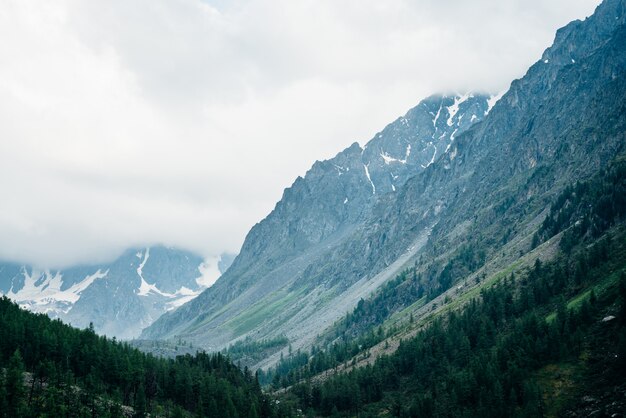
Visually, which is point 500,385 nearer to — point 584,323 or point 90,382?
point 584,323

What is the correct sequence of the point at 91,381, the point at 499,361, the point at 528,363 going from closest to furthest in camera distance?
1. the point at 91,381
2. the point at 528,363
3. the point at 499,361

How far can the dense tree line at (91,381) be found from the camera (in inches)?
4491

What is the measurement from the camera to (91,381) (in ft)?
429

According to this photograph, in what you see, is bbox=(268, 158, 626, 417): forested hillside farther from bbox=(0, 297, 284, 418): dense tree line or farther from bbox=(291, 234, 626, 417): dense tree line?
bbox=(0, 297, 284, 418): dense tree line

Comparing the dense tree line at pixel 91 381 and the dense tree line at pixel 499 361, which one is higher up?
the dense tree line at pixel 91 381

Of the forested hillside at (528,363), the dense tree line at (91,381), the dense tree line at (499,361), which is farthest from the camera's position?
the dense tree line at (499,361)

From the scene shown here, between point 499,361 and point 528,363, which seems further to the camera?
point 499,361

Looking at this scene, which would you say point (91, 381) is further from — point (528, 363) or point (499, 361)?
point (528, 363)

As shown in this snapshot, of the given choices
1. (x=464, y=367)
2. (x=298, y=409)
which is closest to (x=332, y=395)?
(x=298, y=409)

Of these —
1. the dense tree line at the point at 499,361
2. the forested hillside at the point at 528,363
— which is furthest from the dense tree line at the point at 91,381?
the forested hillside at the point at 528,363

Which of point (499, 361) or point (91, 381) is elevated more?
point (91, 381)

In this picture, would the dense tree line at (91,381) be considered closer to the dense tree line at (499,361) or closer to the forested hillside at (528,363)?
→ the dense tree line at (499,361)

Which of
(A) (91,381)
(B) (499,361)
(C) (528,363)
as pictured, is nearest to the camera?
(A) (91,381)

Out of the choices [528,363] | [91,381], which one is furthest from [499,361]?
[91,381]
